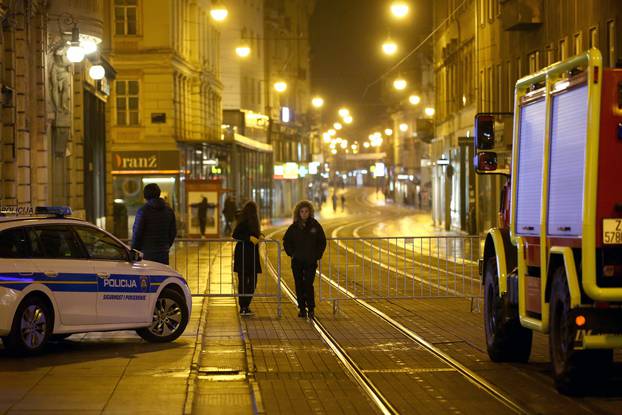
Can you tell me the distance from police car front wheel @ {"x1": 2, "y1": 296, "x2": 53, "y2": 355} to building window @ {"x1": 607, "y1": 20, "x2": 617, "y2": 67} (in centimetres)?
2053

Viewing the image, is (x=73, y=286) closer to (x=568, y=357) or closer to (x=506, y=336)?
(x=506, y=336)

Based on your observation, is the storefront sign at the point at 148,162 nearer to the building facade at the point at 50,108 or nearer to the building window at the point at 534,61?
the building facade at the point at 50,108

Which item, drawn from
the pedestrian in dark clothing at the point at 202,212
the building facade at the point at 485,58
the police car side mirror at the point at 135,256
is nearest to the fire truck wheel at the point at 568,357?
the police car side mirror at the point at 135,256

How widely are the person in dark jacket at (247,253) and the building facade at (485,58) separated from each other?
14136 millimetres

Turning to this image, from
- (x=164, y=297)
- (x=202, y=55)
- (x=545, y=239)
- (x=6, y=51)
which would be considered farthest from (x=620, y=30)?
(x=202, y=55)

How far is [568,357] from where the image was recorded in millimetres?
10859

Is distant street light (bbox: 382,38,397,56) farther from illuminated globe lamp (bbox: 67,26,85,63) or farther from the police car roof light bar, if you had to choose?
the police car roof light bar

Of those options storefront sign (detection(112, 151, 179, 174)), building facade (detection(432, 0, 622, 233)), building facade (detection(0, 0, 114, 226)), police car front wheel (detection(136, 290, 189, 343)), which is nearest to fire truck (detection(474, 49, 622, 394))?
police car front wheel (detection(136, 290, 189, 343))

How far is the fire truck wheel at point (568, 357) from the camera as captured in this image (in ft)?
35.7

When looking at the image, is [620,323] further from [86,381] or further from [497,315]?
[86,381]

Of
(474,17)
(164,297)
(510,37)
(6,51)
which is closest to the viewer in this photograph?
(164,297)

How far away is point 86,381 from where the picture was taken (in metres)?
12.0

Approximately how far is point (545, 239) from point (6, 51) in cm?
1842

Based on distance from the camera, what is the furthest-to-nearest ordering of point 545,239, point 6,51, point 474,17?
point 474,17
point 6,51
point 545,239
